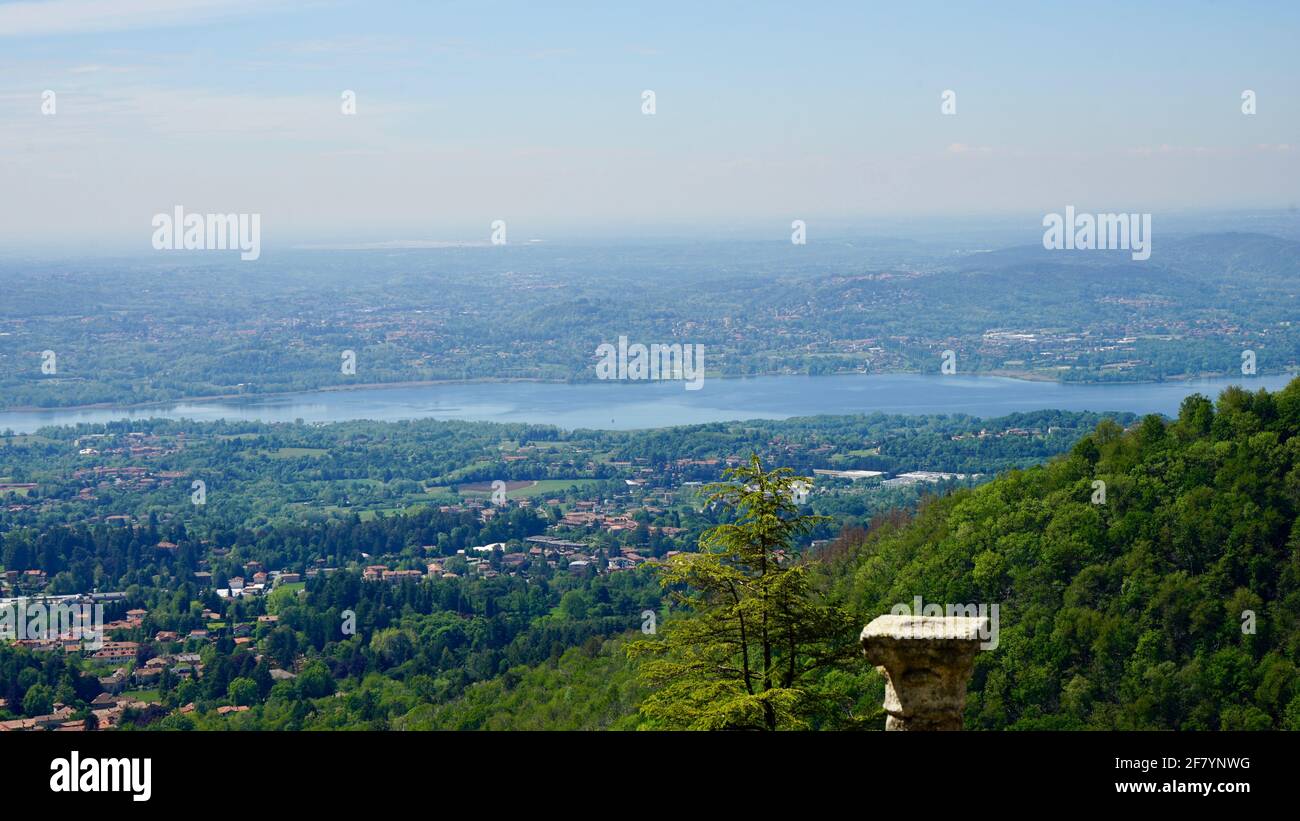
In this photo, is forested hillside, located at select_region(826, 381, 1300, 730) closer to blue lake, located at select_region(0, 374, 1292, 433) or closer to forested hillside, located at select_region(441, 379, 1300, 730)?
forested hillside, located at select_region(441, 379, 1300, 730)

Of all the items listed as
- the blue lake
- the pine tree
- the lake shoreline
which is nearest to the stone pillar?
the pine tree

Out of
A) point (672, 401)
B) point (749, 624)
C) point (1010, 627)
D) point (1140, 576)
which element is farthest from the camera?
point (672, 401)

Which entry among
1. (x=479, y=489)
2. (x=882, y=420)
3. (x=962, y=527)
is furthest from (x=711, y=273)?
(x=962, y=527)

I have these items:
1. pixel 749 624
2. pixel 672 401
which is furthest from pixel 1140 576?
pixel 672 401
